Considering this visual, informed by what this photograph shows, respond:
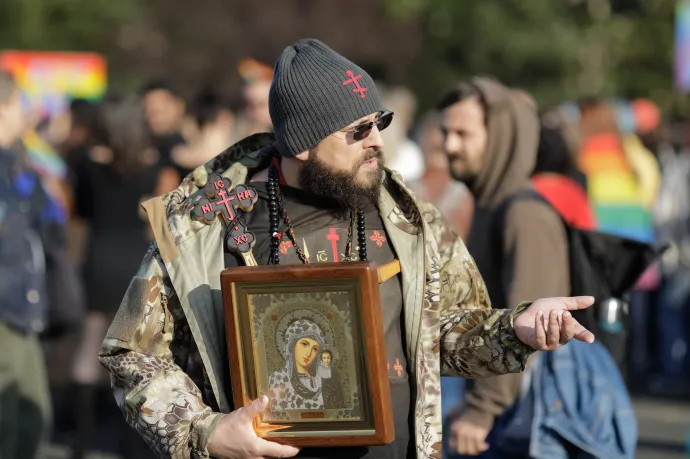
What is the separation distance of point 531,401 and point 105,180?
13.0 ft

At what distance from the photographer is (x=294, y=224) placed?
3.73 meters

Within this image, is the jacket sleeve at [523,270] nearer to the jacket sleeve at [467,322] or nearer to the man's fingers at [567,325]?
the jacket sleeve at [467,322]

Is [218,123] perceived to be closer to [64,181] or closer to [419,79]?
[64,181]

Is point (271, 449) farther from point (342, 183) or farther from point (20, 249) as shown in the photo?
point (20, 249)

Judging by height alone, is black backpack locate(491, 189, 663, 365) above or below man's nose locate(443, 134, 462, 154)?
below

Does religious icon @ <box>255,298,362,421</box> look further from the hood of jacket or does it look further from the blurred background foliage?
the blurred background foliage

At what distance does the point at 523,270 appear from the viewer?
5105mm

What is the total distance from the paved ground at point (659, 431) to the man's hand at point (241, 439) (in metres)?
5.48

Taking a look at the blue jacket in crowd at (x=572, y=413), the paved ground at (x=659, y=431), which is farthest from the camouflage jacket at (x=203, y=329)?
the paved ground at (x=659, y=431)

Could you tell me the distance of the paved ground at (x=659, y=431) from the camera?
8773mm

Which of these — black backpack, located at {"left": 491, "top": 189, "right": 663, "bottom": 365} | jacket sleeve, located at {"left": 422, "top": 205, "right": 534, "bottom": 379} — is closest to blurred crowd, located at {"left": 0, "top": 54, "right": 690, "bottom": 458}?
black backpack, located at {"left": 491, "top": 189, "right": 663, "bottom": 365}

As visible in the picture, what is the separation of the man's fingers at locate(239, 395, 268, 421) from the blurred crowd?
2054 millimetres

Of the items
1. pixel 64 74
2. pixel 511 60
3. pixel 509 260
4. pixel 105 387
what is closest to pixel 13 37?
pixel 511 60

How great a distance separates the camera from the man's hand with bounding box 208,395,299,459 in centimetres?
335
